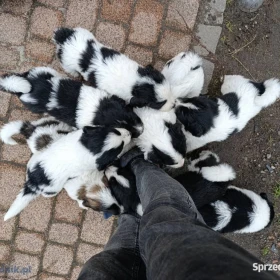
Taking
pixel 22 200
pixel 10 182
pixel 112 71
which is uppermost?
pixel 112 71

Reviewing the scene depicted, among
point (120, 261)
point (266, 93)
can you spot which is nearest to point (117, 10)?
point (266, 93)

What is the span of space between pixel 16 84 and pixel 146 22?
1.45m

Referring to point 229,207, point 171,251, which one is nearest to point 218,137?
point 229,207

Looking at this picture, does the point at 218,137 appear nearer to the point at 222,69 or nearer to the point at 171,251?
the point at 222,69

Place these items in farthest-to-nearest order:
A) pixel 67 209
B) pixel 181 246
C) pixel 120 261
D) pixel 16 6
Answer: pixel 67 209 < pixel 16 6 < pixel 120 261 < pixel 181 246

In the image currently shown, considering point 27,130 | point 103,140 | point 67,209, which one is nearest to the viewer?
point 103,140

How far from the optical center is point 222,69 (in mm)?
3746

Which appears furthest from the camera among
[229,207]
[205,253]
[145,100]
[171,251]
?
[229,207]

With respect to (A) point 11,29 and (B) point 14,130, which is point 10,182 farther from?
(A) point 11,29

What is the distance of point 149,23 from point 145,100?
102 cm

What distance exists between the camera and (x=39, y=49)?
11.9ft

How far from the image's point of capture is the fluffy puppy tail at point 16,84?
310 cm

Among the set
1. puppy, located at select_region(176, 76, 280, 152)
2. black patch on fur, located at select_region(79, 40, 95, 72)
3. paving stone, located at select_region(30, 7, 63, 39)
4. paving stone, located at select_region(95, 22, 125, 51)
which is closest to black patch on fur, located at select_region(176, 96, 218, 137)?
puppy, located at select_region(176, 76, 280, 152)

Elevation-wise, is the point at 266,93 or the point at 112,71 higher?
the point at 266,93
